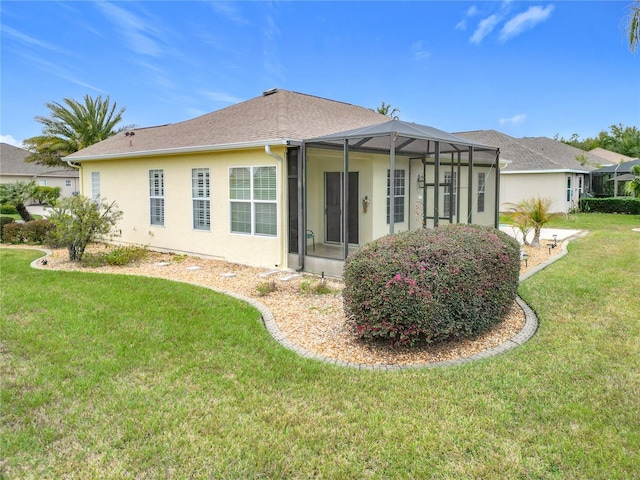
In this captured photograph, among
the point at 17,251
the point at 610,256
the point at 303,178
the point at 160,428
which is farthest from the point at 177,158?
the point at 610,256

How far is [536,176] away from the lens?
25.8 meters

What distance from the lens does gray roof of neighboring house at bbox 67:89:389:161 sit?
10.6 m

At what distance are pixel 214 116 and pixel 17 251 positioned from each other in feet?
24.0

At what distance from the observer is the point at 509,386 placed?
4.39m

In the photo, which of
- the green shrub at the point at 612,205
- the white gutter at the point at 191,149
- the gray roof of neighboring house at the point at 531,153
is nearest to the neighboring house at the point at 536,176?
the gray roof of neighboring house at the point at 531,153

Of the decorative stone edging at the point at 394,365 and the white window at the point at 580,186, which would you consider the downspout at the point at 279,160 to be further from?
the white window at the point at 580,186

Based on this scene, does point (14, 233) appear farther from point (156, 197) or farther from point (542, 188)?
point (542, 188)

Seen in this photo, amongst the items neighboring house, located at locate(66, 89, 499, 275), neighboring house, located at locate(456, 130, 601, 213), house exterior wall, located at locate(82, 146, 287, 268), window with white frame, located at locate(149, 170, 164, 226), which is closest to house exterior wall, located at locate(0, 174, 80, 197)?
house exterior wall, located at locate(82, 146, 287, 268)

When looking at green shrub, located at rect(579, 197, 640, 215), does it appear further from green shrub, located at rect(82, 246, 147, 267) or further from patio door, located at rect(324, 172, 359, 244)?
green shrub, located at rect(82, 246, 147, 267)

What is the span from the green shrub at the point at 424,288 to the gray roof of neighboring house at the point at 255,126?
4.86m

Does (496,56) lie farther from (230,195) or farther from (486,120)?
(486,120)

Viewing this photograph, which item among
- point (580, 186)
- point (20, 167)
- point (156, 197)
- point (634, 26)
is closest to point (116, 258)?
point (156, 197)

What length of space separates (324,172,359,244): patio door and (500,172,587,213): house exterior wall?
625 inches

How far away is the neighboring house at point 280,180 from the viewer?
395 inches
